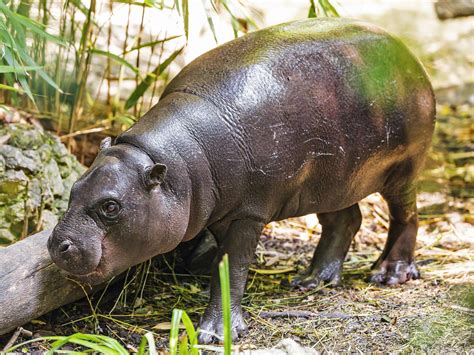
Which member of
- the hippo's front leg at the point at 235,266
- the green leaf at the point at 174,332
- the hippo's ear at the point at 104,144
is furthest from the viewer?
the hippo's front leg at the point at 235,266

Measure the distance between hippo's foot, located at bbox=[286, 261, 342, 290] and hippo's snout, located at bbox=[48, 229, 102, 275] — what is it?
1.17 meters

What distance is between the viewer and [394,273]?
3.83 metres

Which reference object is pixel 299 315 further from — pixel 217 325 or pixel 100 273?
pixel 100 273

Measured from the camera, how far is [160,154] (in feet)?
9.87

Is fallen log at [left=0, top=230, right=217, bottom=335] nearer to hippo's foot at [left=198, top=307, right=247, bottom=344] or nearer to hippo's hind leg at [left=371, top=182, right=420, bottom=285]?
hippo's foot at [left=198, top=307, right=247, bottom=344]

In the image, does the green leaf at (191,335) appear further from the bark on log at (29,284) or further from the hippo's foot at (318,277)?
the hippo's foot at (318,277)

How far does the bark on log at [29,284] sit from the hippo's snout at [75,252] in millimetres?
224

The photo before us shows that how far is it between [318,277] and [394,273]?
1.13ft

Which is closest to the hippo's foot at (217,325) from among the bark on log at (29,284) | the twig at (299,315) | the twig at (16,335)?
the twig at (299,315)

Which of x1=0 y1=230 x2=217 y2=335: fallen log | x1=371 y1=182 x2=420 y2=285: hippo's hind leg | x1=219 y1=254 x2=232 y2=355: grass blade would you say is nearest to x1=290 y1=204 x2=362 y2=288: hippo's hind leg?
x1=371 y1=182 x2=420 y2=285: hippo's hind leg

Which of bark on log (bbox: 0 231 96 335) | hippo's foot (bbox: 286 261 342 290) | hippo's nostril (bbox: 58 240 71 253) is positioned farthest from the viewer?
hippo's foot (bbox: 286 261 342 290)

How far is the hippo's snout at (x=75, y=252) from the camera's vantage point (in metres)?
2.82

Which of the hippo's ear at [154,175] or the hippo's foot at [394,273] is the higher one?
the hippo's ear at [154,175]

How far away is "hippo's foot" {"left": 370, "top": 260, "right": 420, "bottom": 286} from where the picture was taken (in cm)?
382
